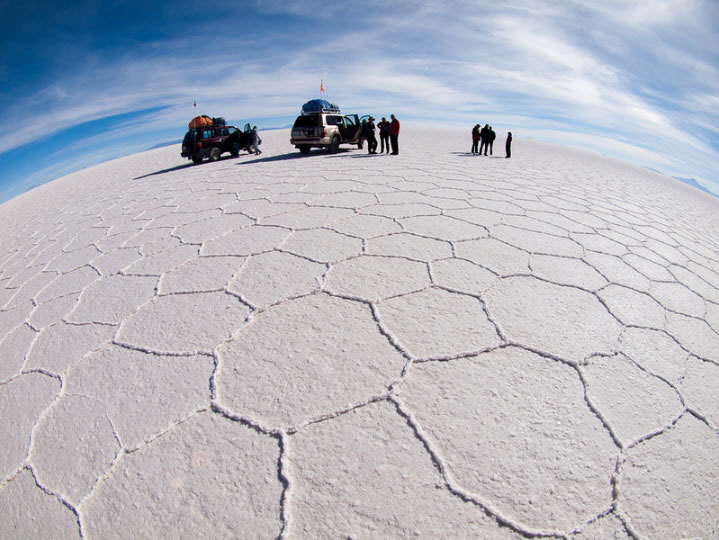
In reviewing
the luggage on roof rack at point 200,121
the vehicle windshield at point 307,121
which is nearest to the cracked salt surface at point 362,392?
the vehicle windshield at point 307,121

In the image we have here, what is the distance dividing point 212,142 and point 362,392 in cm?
1233

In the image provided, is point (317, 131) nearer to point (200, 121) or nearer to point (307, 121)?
Answer: point (307, 121)

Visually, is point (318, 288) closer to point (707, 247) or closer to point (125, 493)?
point (125, 493)

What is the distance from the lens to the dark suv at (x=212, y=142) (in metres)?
11.2

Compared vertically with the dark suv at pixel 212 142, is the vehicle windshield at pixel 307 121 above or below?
above

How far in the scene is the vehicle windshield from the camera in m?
10.2

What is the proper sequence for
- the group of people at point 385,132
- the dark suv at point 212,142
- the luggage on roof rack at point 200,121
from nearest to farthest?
the group of people at point 385,132 < the dark suv at point 212,142 < the luggage on roof rack at point 200,121

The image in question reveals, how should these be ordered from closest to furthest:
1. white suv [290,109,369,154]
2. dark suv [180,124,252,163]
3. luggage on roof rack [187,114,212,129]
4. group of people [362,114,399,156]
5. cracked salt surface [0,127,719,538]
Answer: cracked salt surface [0,127,719,538]
group of people [362,114,399,156]
white suv [290,109,369,154]
dark suv [180,124,252,163]
luggage on roof rack [187,114,212,129]

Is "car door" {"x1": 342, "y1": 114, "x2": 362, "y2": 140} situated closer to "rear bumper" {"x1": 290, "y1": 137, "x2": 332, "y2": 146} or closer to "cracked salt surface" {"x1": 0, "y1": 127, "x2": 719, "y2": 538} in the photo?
"rear bumper" {"x1": 290, "y1": 137, "x2": 332, "y2": 146}

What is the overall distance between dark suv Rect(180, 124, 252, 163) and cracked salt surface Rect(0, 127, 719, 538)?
9660 millimetres

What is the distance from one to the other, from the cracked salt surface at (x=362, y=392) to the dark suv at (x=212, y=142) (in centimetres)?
966

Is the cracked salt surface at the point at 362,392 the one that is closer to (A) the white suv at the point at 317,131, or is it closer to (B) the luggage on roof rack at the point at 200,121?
(A) the white suv at the point at 317,131

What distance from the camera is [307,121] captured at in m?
10.3

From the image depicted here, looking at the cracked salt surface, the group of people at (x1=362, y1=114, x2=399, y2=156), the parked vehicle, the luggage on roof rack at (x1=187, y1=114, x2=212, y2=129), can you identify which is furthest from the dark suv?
the cracked salt surface
